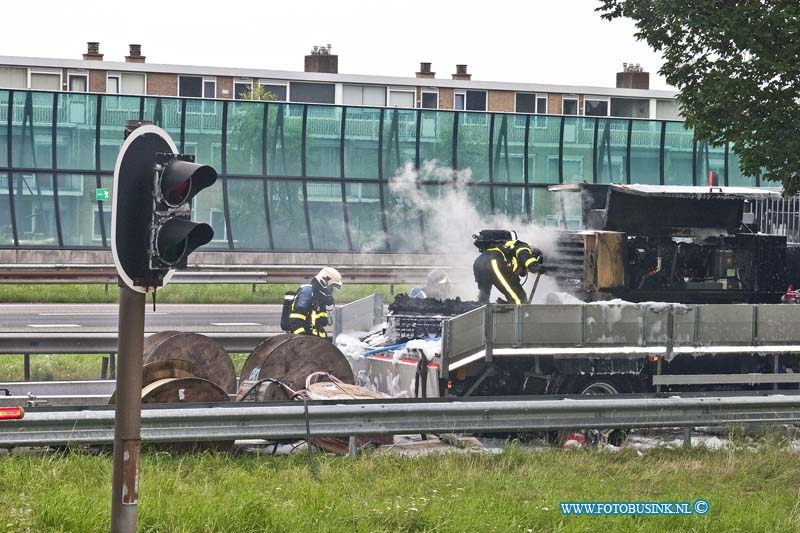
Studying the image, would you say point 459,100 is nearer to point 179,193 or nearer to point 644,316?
point 644,316

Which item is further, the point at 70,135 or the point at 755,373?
the point at 70,135

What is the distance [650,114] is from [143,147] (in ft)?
190

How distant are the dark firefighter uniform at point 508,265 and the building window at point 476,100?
4558cm

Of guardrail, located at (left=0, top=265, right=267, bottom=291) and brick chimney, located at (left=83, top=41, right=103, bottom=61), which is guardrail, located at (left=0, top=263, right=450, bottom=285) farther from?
brick chimney, located at (left=83, top=41, right=103, bottom=61)

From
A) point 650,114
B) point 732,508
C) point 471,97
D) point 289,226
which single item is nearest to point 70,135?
point 289,226

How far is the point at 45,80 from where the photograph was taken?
55.8 m

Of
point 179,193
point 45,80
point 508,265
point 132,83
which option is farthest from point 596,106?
point 179,193

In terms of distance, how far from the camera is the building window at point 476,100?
59.5 meters

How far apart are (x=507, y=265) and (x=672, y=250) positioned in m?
2.12

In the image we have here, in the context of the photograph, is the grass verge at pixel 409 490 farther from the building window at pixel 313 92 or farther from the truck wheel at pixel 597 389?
the building window at pixel 313 92

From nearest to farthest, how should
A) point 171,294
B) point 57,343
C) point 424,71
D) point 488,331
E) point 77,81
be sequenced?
1. point 488,331
2. point 57,343
3. point 171,294
4. point 77,81
5. point 424,71

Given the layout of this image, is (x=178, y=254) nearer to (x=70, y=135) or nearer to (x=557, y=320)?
(x=557, y=320)

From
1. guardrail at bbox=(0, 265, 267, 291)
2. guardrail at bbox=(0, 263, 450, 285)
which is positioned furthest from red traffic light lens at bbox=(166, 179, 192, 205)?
guardrail at bbox=(0, 265, 267, 291)

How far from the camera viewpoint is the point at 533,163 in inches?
1078
